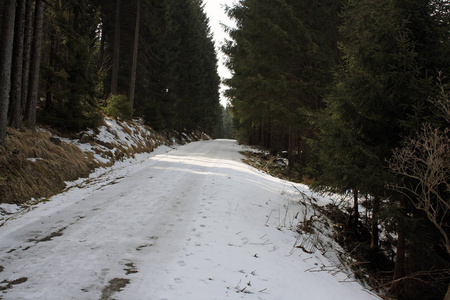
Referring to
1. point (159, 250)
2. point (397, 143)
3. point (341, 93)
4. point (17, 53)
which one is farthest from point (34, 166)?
point (397, 143)

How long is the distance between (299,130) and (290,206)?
620 cm

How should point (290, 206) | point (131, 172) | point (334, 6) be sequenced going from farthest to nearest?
1. point (334, 6)
2. point (131, 172)
3. point (290, 206)

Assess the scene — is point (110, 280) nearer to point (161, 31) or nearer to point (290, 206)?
point (290, 206)

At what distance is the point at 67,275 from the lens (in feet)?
11.1

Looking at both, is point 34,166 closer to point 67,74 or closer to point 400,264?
point 67,74

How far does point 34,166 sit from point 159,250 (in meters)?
5.51

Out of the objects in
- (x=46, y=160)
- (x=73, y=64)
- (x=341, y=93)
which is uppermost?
(x=73, y=64)

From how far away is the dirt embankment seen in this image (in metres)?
6.48

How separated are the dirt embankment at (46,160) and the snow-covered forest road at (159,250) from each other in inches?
27.8

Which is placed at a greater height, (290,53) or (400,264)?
(290,53)

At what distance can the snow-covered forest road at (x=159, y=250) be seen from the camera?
3.32m

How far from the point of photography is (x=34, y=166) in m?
7.40

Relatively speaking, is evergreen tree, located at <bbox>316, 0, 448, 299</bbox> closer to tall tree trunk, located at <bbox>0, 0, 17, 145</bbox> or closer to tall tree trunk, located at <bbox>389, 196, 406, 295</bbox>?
tall tree trunk, located at <bbox>389, 196, 406, 295</bbox>

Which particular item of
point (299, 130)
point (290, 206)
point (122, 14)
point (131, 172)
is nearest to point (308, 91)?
point (299, 130)
